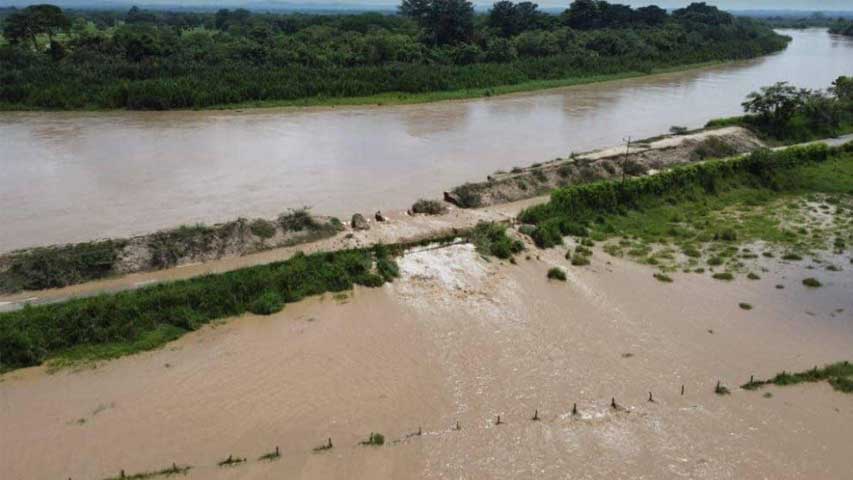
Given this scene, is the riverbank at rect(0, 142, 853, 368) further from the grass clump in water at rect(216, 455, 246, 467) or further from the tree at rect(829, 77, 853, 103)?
the tree at rect(829, 77, 853, 103)

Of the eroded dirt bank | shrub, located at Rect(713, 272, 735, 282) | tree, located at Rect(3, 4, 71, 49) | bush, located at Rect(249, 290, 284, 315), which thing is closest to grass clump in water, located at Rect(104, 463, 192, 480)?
the eroded dirt bank

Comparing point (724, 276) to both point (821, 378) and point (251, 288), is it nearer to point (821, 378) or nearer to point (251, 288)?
point (821, 378)

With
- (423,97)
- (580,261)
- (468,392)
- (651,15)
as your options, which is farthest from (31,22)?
(651,15)

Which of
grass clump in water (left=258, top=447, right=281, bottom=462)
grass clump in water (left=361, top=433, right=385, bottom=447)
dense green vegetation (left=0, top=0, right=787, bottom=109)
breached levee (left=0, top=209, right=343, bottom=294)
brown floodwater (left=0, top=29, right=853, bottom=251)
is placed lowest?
grass clump in water (left=361, top=433, right=385, bottom=447)

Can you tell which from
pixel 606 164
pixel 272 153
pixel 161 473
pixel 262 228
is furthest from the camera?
pixel 272 153

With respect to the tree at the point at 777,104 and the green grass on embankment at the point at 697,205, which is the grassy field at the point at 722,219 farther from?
the tree at the point at 777,104

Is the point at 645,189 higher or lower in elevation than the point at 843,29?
lower

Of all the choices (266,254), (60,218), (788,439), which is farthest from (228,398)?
(60,218)
